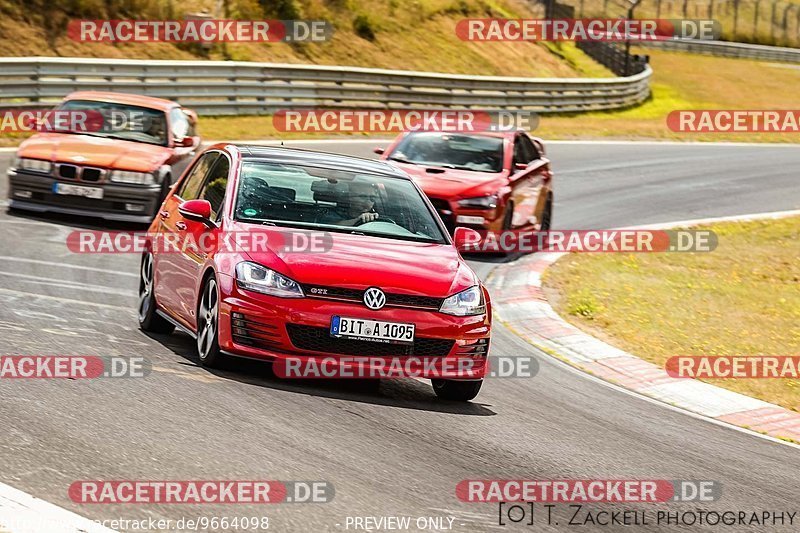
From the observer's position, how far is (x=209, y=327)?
8555 mm

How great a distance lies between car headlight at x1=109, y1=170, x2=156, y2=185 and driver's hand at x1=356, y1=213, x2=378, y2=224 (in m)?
6.90

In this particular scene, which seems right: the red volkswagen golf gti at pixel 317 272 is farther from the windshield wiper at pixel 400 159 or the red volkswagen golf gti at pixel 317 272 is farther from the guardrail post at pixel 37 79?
the guardrail post at pixel 37 79

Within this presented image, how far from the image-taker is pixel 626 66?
55125mm

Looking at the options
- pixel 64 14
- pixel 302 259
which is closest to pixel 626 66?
pixel 64 14

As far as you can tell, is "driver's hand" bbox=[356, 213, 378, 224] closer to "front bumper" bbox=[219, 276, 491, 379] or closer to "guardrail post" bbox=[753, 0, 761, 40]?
"front bumper" bbox=[219, 276, 491, 379]

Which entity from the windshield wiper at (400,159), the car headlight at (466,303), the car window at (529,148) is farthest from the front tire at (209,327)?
the car window at (529,148)

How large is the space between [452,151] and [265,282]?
9.23 meters

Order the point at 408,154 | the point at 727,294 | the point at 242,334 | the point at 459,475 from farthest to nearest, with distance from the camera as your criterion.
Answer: the point at 408,154, the point at 727,294, the point at 242,334, the point at 459,475

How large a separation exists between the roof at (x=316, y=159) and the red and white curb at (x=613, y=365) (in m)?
2.54

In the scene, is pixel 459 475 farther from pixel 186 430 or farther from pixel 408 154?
pixel 408 154

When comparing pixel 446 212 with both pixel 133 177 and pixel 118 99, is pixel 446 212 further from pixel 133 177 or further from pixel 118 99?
pixel 118 99

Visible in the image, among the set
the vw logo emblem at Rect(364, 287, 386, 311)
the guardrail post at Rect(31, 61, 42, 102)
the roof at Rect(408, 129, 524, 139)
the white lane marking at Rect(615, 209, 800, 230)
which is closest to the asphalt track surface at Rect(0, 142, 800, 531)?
the vw logo emblem at Rect(364, 287, 386, 311)

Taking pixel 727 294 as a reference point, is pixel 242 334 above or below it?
above

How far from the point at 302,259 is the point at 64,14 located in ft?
89.7
